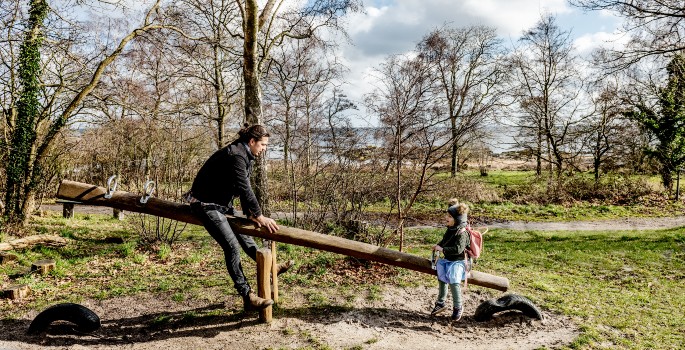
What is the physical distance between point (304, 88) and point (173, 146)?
298 inches

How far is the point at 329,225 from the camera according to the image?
10789mm

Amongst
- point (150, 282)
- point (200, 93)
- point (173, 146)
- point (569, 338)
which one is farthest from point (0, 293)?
point (200, 93)

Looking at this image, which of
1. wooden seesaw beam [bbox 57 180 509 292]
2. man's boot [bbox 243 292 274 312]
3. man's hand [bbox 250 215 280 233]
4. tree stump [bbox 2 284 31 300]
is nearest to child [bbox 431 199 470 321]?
wooden seesaw beam [bbox 57 180 509 292]

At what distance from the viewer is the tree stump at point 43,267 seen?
711 cm

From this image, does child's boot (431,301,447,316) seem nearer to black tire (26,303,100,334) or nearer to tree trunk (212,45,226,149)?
black tire (26,303,100,334)

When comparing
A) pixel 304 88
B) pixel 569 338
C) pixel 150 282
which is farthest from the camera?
pixel 304 88

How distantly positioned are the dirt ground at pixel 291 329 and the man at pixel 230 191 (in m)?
0.55

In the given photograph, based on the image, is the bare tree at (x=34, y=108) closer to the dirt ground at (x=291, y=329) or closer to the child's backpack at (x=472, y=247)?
the dirt ground at (x=291, y=329)

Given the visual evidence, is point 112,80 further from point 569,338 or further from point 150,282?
point 569,338

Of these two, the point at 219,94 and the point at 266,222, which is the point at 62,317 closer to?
the point at 266,222

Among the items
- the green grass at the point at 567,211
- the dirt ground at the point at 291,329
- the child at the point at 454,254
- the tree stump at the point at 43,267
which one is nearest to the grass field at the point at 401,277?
the tree stump at the point at 43,267

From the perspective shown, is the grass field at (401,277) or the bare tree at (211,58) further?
the bare tree at (211,58)

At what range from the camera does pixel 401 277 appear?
23.8 ft

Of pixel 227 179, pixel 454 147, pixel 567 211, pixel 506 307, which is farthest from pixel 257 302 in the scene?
pixel 567 211
